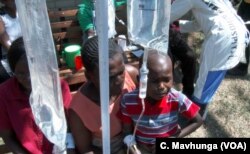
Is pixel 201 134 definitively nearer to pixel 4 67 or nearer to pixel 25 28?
pixel 4 67

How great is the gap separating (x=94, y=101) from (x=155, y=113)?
0.32m

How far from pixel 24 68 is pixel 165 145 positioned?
776mm

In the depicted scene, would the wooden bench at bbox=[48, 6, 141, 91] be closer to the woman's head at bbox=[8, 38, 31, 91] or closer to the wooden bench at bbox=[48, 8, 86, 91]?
the wooden bench at bbox=[48, 8, 86, 91]

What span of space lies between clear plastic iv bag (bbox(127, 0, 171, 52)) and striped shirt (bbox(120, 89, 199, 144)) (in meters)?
0.59

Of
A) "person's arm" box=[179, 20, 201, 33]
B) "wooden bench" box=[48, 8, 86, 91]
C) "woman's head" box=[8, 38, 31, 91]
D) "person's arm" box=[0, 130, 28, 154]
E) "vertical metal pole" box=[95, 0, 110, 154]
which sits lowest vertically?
"person's arm" box=[0, 130, 28, 154]

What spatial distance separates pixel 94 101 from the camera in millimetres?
1748

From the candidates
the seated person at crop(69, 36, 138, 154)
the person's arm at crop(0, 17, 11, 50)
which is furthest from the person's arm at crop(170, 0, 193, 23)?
the person's arm at crop(0, 17, 11, 50)

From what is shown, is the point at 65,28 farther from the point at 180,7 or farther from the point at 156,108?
the point at 156,108

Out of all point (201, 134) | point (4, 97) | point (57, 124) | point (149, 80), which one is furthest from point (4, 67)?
point (201, 134)

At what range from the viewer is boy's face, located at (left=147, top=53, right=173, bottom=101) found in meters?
1.72

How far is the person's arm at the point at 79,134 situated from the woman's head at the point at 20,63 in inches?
10.4

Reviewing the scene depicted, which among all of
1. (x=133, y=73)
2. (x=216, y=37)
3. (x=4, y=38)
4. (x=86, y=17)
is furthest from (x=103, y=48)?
(x=86, y=17)

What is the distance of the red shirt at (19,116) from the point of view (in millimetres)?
1746

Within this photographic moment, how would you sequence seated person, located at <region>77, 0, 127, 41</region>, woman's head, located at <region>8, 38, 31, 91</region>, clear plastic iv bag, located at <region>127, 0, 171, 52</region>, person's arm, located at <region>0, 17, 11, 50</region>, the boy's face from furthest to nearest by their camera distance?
seated person, located at <region>77, 0, 127, 41</region> < person's arm, located at <region>0, 17, 11, 50</region> < the boy's face < woman's head, located at <region>8, 38, 31, 91</region> < clear plastic iv bag, located at <region>127, 0, 171, 52</region>
